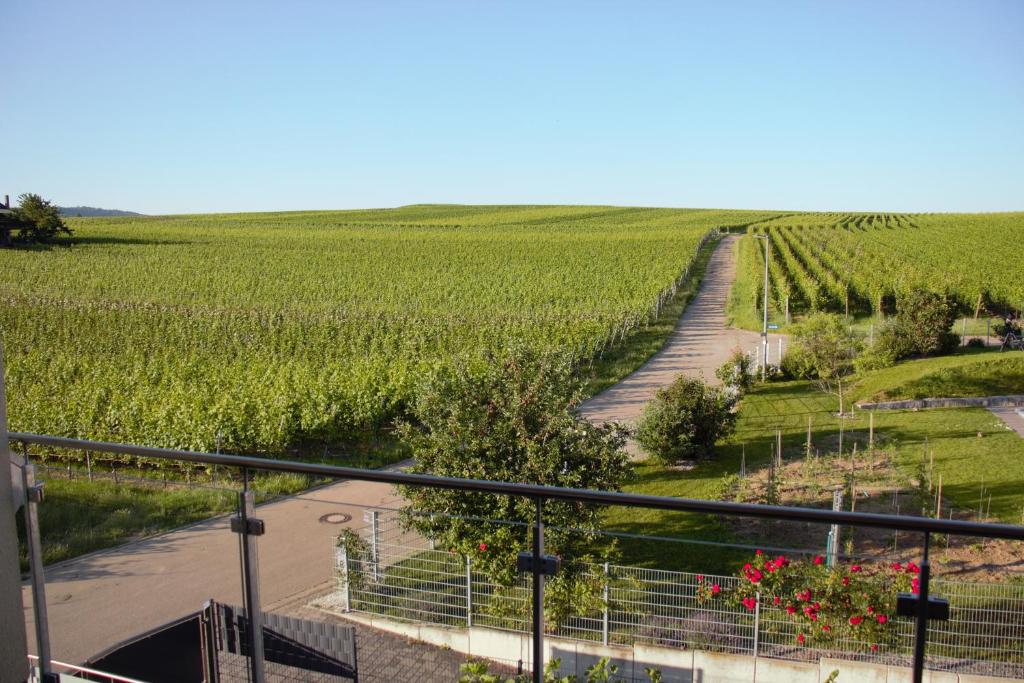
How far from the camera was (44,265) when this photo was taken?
46906 mm

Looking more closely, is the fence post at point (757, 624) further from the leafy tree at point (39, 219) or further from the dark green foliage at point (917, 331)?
the leafy tree at point (39, 219)

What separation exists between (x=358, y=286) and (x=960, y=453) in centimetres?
3316

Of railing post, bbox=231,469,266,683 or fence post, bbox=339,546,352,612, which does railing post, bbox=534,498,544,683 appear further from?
fence post, bbox=339,546,352,612

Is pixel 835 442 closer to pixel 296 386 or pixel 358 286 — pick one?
pixel 296 386

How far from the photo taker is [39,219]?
47.2 meters

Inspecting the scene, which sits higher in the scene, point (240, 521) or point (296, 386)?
point (240, 521)

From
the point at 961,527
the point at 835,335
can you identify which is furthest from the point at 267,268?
the point at 961,527

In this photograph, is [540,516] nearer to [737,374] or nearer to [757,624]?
[757,624]

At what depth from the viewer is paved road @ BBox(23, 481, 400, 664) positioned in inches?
121

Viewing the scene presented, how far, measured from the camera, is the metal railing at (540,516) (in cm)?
192

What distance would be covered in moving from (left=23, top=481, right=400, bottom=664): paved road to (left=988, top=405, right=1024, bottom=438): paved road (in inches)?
629

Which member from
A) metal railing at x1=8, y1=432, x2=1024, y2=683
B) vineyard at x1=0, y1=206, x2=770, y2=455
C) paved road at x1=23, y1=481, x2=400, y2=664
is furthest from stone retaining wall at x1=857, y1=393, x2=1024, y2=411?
metal railing at x1=8, y1=432, x2=1024, y2=683

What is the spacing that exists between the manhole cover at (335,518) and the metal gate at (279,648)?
0.56m

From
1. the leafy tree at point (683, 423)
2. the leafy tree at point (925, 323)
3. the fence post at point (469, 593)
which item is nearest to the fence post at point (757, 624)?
the fence post at point (469, 593)
